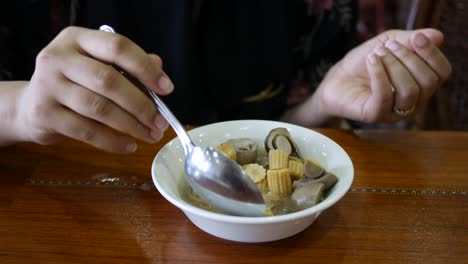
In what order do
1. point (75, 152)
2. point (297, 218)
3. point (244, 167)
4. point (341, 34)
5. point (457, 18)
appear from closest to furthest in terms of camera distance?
point (297, 218)
point (244, 167)
point (75, 152)
point (341, 34)
point (457, 18)

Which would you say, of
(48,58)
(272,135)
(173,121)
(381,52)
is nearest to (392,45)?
(381,52)

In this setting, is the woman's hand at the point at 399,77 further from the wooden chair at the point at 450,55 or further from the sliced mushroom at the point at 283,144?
the wooden chair at the point at 450,55

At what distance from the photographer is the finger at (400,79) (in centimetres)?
79

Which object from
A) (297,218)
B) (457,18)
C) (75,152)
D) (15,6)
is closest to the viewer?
(297,218)

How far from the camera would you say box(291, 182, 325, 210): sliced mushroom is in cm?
58

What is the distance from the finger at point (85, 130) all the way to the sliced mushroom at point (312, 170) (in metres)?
0.24

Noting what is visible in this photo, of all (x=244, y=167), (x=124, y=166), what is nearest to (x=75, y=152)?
(x=124, y=166)

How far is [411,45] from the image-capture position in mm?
A: 812

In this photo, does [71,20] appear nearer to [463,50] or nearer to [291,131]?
[291,131]

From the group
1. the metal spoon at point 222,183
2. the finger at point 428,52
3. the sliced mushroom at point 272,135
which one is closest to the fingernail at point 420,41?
the finger at point 428,52

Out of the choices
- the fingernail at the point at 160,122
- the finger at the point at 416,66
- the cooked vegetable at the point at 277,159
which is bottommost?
the cooked vegetable at the point at 277,159

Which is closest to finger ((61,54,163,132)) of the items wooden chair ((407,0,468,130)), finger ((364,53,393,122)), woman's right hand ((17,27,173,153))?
woman's right hand ((17,27,173,153))

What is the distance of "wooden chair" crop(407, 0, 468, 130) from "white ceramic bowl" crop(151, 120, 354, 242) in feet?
2.15

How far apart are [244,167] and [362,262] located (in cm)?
17
